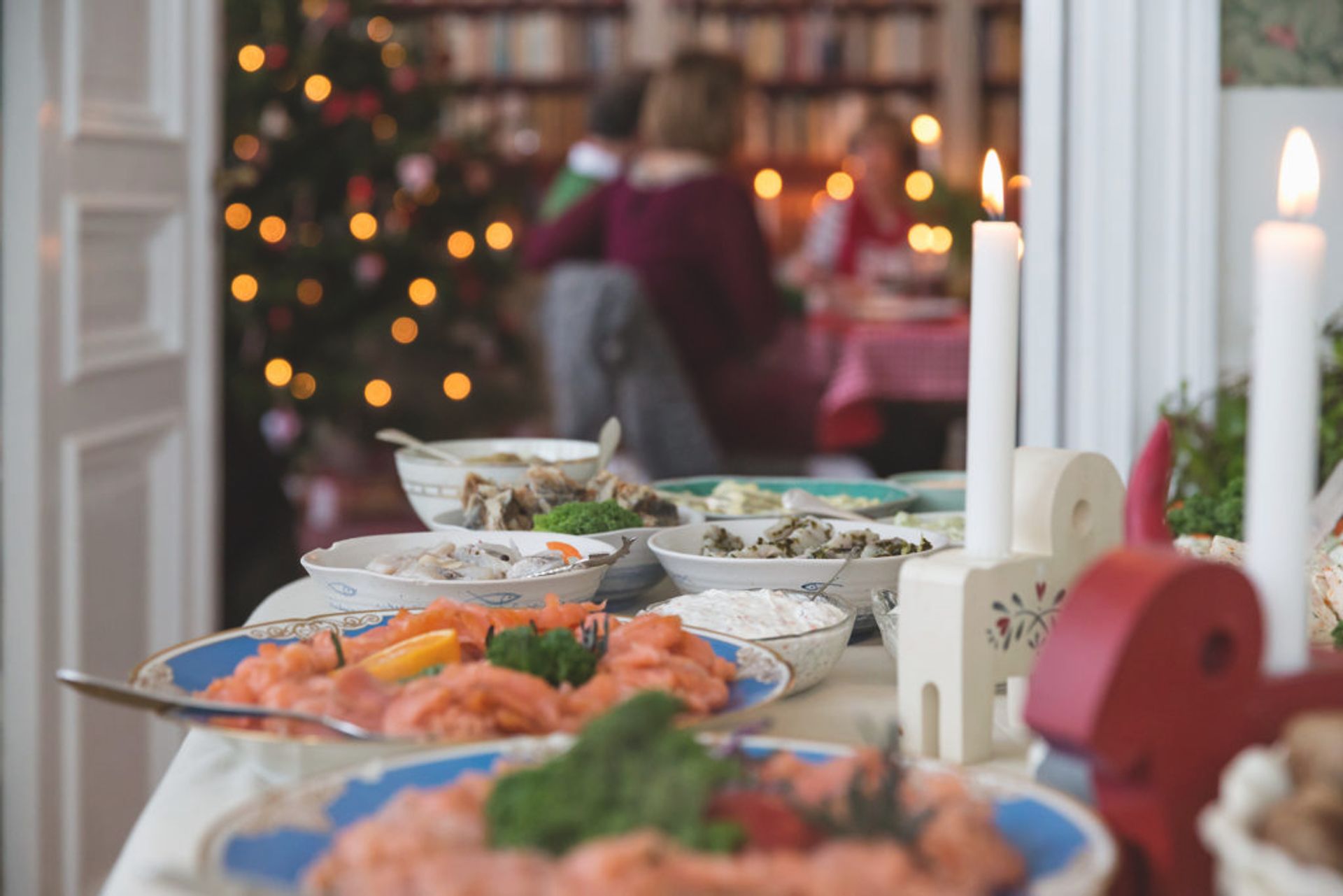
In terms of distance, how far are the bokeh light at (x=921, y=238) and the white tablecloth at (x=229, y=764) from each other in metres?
3.77

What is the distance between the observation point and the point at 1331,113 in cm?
191

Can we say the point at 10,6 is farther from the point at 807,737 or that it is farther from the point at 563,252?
the point at 563,252

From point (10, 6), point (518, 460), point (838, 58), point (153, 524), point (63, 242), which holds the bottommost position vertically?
point (153, 524)

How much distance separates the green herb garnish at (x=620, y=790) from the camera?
1.70ft

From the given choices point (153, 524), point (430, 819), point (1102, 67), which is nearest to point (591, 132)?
point (153, 524)

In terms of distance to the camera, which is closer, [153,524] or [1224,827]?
[1224,827]

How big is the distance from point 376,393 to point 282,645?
3.42 metres

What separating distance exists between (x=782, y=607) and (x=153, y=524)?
6.34 feet

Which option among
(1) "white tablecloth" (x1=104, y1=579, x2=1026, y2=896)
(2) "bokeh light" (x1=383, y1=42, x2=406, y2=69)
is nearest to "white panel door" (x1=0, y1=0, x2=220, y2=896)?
(1) "white tablecloth" (x1=104, y1=579, x2=1026, y2=896)

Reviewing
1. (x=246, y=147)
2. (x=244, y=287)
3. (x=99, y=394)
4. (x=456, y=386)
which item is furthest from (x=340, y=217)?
(x=99, y=394)

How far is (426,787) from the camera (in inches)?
25.6

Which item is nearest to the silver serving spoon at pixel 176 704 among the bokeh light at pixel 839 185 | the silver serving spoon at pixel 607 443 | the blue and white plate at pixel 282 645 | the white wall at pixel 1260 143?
the blue and white plate at pixel 282 645

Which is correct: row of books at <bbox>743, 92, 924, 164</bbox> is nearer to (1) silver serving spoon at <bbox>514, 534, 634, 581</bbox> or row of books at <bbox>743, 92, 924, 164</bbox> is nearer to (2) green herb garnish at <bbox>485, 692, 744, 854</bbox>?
(1) silver serving spoon at <bbox>514, 534, 634, 581</bbox>

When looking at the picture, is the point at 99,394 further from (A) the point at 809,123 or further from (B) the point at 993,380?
(A) the point at 809,123
